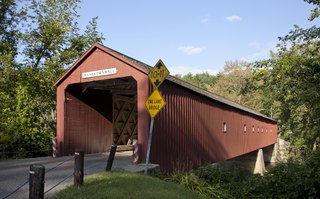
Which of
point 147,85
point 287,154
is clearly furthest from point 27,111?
point 287,154

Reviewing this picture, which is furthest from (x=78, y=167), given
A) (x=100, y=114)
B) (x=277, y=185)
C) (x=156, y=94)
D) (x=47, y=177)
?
(x=100, y=114)

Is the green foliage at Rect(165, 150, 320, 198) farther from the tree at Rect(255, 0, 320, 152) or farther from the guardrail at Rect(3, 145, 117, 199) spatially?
the tree at Rect(255, 0, 320, 152)

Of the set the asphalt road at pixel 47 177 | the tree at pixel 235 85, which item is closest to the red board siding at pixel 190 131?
the asphalt road at pixel 47 177

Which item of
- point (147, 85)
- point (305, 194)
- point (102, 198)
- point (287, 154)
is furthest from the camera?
point (287, 154)

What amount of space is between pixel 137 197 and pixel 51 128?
43.6 feet

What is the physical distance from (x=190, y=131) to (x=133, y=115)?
5405mm

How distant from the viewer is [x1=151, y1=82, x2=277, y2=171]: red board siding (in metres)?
10.8

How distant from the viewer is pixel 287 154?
3347 cm

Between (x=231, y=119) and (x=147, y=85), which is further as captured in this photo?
(x=231, y=119)

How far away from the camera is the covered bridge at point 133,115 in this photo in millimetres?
10695

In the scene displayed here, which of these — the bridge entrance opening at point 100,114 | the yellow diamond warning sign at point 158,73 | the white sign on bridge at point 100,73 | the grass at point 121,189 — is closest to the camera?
the grass at point 121,189

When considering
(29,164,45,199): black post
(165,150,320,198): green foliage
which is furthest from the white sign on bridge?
(29,164,45,199): black post

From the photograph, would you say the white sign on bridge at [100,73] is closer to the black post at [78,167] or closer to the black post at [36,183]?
the black post at [78,167]

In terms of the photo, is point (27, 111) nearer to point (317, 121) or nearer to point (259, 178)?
point (259, 178)
